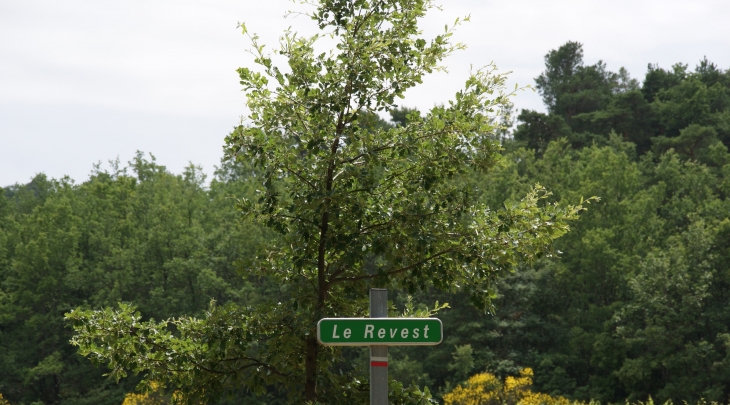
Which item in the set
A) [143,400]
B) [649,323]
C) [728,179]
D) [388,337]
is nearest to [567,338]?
[649,323]

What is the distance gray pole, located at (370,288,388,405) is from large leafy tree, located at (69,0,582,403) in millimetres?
1456

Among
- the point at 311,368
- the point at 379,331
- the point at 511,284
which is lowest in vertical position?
the point at 311,368

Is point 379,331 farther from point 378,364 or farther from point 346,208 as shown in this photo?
point 346,208

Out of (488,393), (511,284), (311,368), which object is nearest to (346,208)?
(311,368)

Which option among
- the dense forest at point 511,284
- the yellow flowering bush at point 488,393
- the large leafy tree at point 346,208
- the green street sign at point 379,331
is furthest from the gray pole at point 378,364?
the dense forest at point 511,284

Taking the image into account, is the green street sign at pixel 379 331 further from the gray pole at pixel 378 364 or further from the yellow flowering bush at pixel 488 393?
the yellow flowering bush at pixel 488 393

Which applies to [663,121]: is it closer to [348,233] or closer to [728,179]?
[728,179]

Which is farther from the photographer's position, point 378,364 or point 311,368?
point 311,368

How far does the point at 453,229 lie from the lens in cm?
660

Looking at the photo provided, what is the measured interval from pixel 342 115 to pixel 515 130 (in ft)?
183

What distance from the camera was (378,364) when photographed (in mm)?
4711

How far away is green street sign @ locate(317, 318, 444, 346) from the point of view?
470 centimetres

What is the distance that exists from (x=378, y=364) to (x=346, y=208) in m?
1.97

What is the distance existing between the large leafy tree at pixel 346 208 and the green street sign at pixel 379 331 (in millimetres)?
1586
